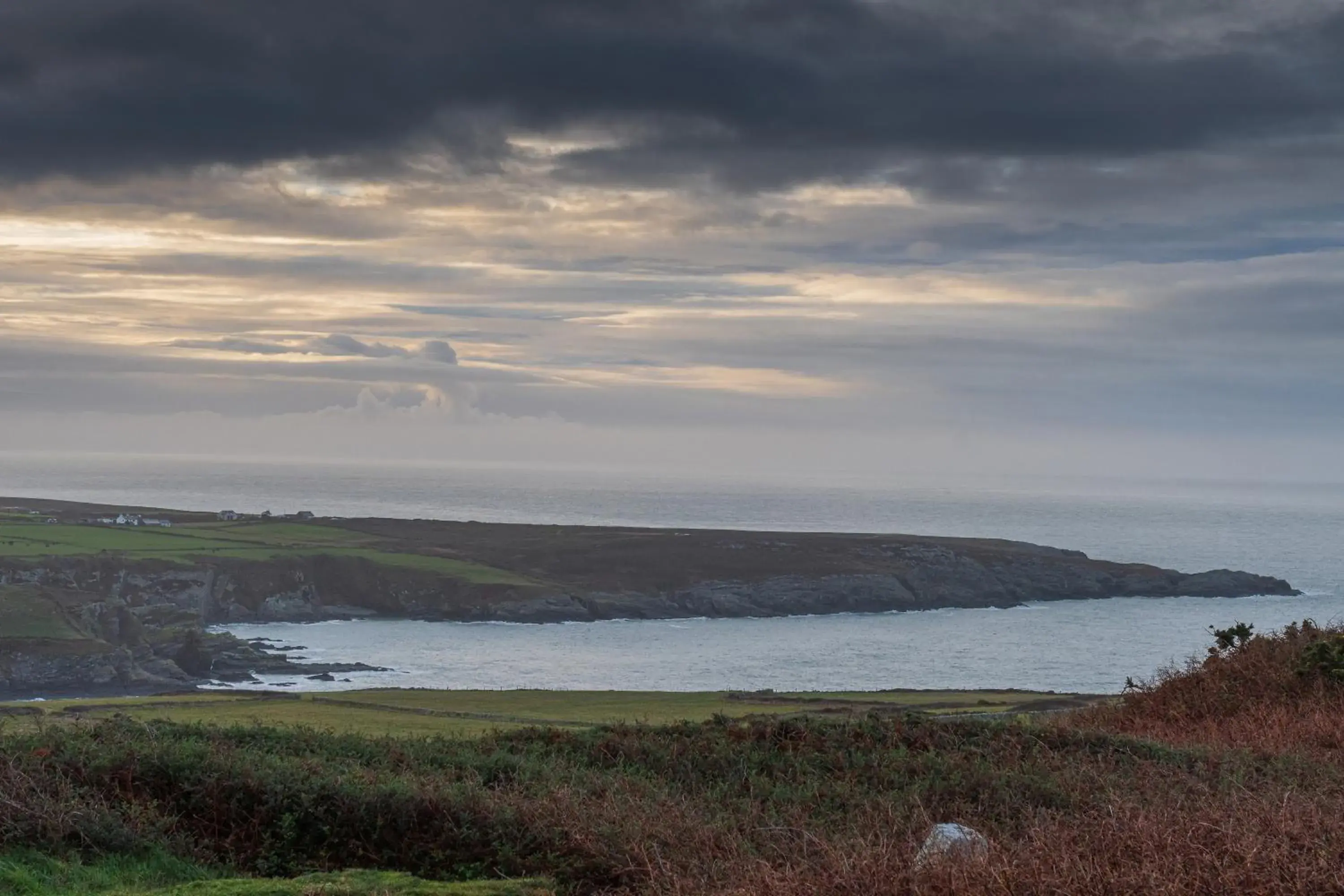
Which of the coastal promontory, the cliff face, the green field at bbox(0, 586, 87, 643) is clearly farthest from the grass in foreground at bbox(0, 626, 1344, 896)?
the cliff face

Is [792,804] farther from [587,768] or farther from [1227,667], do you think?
[1227,667]

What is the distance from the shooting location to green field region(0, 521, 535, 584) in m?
121

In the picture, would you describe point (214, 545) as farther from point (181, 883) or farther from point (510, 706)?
point (181, 883)

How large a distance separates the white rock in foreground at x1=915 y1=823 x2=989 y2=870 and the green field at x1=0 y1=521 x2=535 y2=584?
11928 cm

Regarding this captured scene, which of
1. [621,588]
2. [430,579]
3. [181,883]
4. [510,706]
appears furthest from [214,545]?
[181,883]

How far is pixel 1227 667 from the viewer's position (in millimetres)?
24453

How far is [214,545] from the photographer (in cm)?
13362

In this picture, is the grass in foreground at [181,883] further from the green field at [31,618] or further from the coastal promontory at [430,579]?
the green field at [31,618]

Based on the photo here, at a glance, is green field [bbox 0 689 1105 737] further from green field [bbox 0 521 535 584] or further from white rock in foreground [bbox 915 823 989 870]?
green field [bbox 0 521 535 584]

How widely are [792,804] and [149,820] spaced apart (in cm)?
678

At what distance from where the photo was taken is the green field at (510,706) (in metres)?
→ 44.6

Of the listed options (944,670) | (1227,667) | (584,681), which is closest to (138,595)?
(584,681)

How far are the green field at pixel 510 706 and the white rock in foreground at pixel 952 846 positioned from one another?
92.9 feet

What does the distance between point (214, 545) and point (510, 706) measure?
8549 cm
